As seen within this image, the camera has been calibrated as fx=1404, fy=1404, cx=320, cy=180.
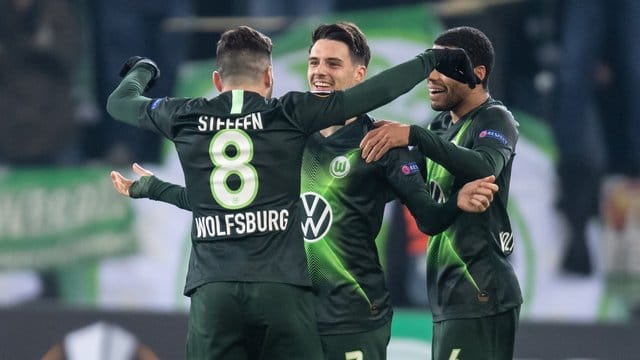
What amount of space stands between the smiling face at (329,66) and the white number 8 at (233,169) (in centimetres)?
105

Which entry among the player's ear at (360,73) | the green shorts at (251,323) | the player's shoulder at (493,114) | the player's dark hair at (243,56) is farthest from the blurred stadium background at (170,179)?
the player's dark hair at (243,56)

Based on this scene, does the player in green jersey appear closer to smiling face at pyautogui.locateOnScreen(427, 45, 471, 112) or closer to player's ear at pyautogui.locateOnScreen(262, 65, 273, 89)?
smiling face at pyautogui.locateOnScreen(427, 45, 471, 112)

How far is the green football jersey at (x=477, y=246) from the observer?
5.96m

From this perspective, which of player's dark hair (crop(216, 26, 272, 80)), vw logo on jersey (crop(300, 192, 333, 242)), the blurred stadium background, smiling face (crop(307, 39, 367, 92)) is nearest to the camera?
player's dark hair (crop(216, 26, 272, 80))

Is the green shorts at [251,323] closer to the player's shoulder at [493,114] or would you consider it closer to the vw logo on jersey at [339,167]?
the vw logo on jersey at [339,167]

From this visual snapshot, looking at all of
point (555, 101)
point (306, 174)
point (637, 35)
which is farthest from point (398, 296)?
point (306, 174)

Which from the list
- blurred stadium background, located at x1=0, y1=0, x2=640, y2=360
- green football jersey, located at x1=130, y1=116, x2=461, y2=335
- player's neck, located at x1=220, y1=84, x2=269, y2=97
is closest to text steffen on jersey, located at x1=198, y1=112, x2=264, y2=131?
player's neck, located at x1=220, y1=84, x2=269, y2=97

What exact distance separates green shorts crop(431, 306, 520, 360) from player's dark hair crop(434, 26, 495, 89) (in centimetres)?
104

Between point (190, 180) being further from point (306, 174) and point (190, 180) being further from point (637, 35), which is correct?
point (637, 35)

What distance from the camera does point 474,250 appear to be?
5996 millimetres

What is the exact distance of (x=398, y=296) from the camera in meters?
9.99

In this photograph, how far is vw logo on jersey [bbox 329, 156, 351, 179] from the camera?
6082 millimetres

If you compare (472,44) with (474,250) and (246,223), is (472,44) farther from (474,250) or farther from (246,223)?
(246,223)

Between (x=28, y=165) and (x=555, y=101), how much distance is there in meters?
3.89
